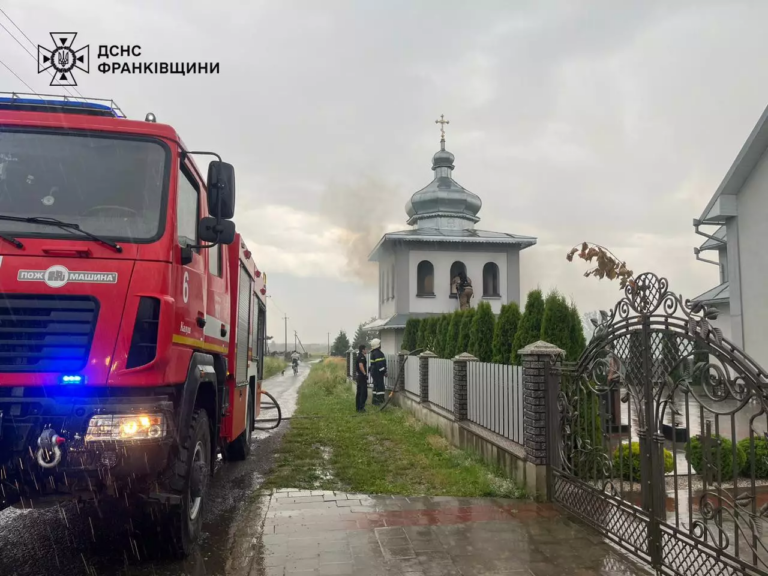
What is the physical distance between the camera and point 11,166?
13.1 ft

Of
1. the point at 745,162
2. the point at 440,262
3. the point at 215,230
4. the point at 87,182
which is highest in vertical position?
the point at 745,162

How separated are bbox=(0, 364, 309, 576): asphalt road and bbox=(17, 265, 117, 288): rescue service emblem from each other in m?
1.51

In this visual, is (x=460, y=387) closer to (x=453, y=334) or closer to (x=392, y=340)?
(x=453, y=334)

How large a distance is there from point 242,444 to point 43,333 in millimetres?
5338

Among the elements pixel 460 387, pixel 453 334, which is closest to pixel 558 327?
pixel 460 387

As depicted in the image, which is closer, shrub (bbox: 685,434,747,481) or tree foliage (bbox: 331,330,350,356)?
shrub (bbox: 685,434,747,481)

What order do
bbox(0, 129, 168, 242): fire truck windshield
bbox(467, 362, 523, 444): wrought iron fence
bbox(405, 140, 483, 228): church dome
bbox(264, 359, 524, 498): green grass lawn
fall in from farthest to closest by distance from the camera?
bbox(405, 140, 483, 228): church dome < bbox(467, 362, 523, 444): wrought iron fence < bbox(264, 359, 524, 498): green grass lawn < bbox(0, 129, 168, 242): fire truck windshield

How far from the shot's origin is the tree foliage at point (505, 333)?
10.8 meters

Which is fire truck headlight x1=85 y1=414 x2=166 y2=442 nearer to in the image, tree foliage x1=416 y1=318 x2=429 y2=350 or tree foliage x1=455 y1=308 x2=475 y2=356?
tree foliage x1=455 y1=308 x2=475 y2=356

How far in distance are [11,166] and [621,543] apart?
527 cm

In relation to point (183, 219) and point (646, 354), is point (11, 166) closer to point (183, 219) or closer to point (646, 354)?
point (183, 219)

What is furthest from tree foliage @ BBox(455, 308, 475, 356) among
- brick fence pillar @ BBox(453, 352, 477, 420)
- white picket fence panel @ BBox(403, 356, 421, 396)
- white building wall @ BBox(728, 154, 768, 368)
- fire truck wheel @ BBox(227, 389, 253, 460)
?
fire truck wheel @ BBox(227, 389, 253, 460)

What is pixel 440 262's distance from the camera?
26625 millimetres

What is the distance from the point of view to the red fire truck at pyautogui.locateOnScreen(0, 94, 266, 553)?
11.3 ft
